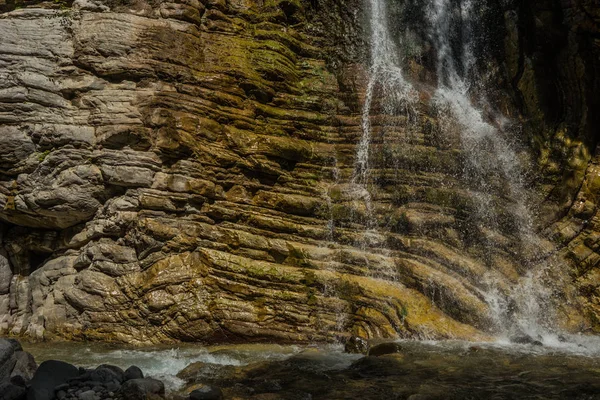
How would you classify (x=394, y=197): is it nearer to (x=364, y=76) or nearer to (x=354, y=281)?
(x=354, y=281)

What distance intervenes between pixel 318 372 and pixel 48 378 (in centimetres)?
445

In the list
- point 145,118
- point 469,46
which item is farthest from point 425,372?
point 469,46

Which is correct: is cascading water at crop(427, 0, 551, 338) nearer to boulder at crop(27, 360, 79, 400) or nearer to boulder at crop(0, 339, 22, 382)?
boulder at crop(27, 360, 79, 400)

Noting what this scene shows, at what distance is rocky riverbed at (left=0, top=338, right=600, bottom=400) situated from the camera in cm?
748

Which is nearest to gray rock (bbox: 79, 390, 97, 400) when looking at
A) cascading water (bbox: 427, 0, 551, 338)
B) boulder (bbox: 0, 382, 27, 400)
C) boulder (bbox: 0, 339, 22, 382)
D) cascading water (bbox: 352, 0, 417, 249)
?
boulder (bbox: 0, 382, 27, 400)

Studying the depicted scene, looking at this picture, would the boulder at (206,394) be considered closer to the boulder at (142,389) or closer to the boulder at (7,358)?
the boulder at (142,389)

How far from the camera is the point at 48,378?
7.54 metres

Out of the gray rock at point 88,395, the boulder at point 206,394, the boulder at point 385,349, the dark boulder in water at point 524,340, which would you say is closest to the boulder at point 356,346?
the boulder at point 385,349

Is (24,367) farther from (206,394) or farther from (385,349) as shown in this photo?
(385,349)

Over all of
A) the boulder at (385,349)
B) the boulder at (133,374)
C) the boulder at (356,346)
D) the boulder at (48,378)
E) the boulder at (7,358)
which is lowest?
the boulder at (356,346)

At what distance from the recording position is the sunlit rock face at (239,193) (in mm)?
12648

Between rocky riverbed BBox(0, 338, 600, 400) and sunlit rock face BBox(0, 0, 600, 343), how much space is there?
4.58 feet

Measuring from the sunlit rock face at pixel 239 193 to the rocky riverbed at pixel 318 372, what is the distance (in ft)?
4.58

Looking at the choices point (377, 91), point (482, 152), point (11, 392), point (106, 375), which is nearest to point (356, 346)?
point (106, 375)
